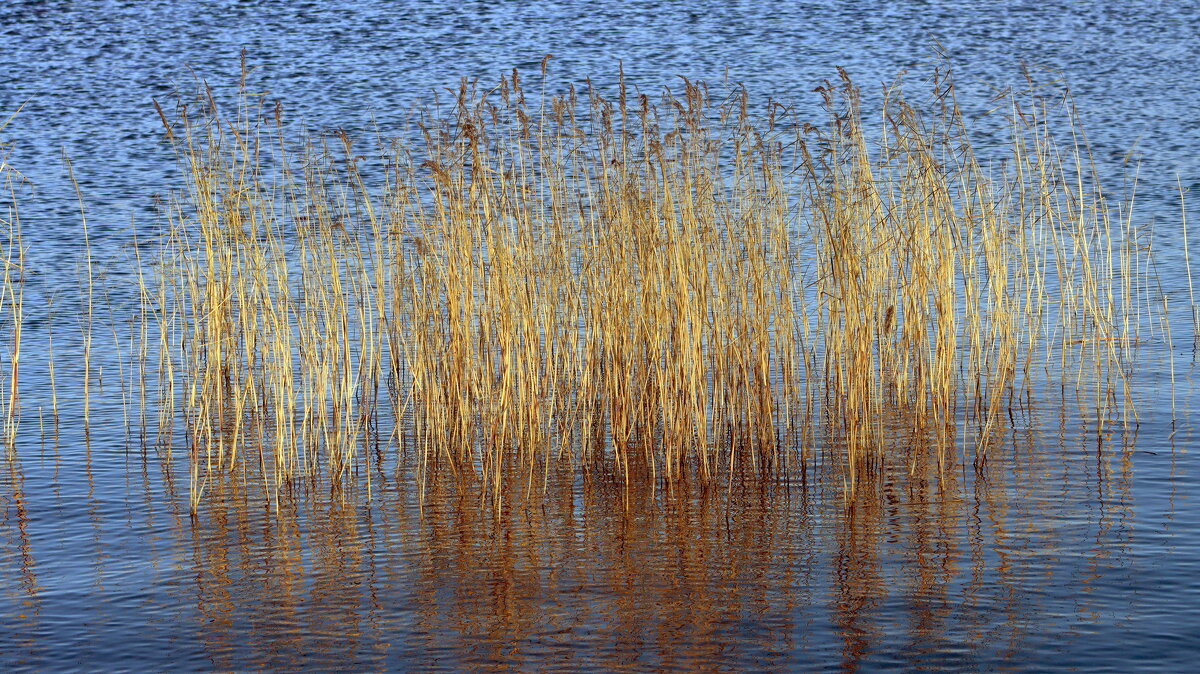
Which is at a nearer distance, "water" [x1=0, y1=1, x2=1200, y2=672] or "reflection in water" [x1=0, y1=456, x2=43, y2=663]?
"water" [x1=0, y1=1, x2=1200, y2=672]

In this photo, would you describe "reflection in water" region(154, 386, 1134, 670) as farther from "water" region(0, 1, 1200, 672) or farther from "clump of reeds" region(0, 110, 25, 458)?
"clump of reeds" region(0, 110, 25, 458)

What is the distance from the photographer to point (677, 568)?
4.57m

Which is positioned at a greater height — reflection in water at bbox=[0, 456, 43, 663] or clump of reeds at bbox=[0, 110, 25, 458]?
clump of reeds at bbox=[0, 110, 25, 458]

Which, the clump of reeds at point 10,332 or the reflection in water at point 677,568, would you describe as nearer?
the reflection in water at point 677,568

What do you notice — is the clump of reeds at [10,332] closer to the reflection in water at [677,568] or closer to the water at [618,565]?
the water at [618,565]

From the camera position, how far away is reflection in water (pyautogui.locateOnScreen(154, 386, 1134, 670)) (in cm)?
392

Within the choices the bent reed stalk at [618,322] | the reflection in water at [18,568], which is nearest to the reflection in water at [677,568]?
the bent reed stalk at [618,322]

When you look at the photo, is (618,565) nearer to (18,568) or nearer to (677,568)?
(677,568)

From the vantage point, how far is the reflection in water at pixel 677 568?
3922 mm

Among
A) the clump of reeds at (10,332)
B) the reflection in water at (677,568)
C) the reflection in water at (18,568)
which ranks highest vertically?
the clump of reeds at (10,332)

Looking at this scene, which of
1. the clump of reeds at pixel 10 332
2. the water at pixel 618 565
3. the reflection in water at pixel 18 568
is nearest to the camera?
the water at pixel 618 565

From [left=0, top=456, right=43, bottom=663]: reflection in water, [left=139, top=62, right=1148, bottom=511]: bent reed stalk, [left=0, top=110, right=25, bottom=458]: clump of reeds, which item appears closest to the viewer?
[left=0, top=456, right=43, bottom=663]: reflection in water

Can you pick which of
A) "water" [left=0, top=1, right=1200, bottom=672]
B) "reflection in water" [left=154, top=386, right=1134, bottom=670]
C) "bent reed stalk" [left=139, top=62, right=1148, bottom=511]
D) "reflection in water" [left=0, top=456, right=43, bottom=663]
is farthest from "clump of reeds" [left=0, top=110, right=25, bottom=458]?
"reflection in water" [left=154, top=386, right=1134, bottom=670]

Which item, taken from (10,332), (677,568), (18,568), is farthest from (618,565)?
(10,332)
